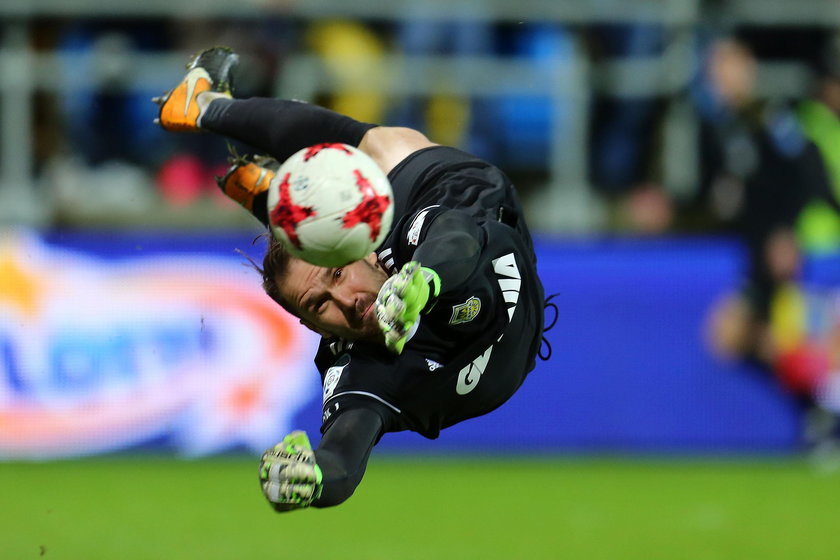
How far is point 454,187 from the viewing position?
6152 mm

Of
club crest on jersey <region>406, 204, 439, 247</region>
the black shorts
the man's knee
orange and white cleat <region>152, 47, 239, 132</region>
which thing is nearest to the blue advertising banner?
orange and white cleat <region>152, 47, 239, 132</region>

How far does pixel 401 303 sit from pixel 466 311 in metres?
0.88

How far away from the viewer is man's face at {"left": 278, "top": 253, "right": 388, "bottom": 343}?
5527 mm

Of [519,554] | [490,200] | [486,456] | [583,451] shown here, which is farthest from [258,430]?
[490,200]

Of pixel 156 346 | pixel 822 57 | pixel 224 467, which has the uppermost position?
pixel 822 57

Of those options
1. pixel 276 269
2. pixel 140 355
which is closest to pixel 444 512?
pixel 140 355

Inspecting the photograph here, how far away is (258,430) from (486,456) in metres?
1.85

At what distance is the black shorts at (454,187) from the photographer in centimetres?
609

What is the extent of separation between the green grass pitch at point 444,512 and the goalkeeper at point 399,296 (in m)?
2.37

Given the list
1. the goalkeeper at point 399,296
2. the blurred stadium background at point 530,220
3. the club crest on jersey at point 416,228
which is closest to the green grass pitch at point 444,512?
the blurred stadium background at point 530,220

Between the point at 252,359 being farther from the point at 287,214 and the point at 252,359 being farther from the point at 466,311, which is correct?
the point at 287,214

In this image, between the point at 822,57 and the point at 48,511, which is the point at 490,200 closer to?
the point at 48,511

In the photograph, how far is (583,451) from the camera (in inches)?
451

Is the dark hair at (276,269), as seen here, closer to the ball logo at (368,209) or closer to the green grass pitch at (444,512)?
the ball logo at (368,209)
